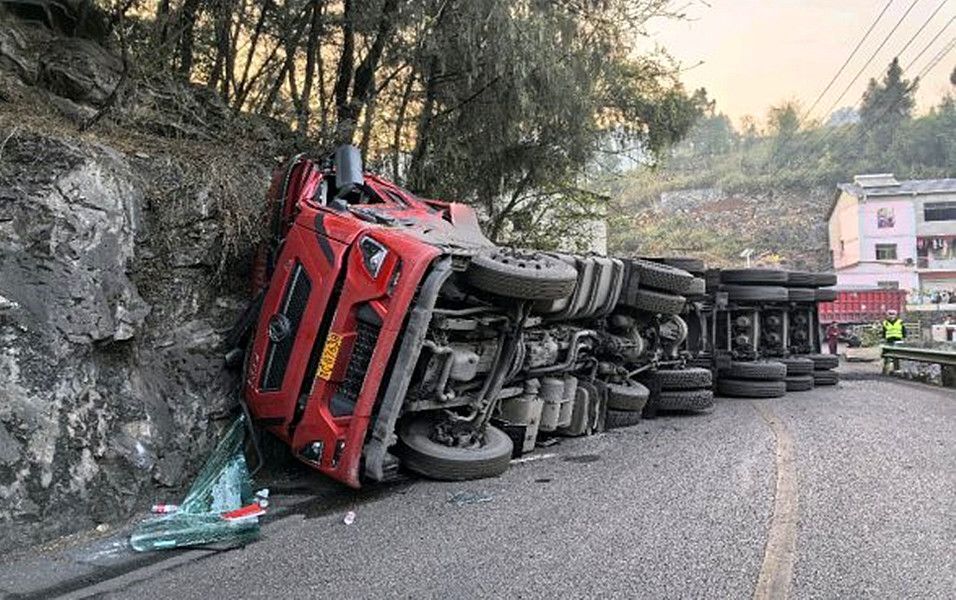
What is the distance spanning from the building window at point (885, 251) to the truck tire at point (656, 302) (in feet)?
146

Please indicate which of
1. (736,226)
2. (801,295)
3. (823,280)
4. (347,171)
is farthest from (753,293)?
(736,226)

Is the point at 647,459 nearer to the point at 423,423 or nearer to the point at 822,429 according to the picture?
the point at 423,423

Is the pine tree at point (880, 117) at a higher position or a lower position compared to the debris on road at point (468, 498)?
higher

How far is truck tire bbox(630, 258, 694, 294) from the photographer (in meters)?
7.05

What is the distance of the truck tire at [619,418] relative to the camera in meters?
6.80

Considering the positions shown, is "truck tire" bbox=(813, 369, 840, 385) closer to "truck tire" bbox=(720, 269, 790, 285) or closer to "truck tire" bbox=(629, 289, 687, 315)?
"truck tire" bbox=(720, 269, 790, 285)

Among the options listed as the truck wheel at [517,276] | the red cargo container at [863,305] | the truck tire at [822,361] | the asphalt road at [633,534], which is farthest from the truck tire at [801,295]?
the red cargo container at [863,305]

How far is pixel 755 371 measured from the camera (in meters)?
9.11

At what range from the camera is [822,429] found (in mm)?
6609

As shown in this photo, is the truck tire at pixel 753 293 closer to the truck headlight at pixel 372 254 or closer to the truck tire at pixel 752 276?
the truck tire at pixel 752 276

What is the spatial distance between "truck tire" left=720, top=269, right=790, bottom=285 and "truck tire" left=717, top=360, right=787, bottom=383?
1054 mm

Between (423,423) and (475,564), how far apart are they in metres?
1.64

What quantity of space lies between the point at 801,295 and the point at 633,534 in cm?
752

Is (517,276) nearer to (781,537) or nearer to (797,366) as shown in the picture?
(781,537)
